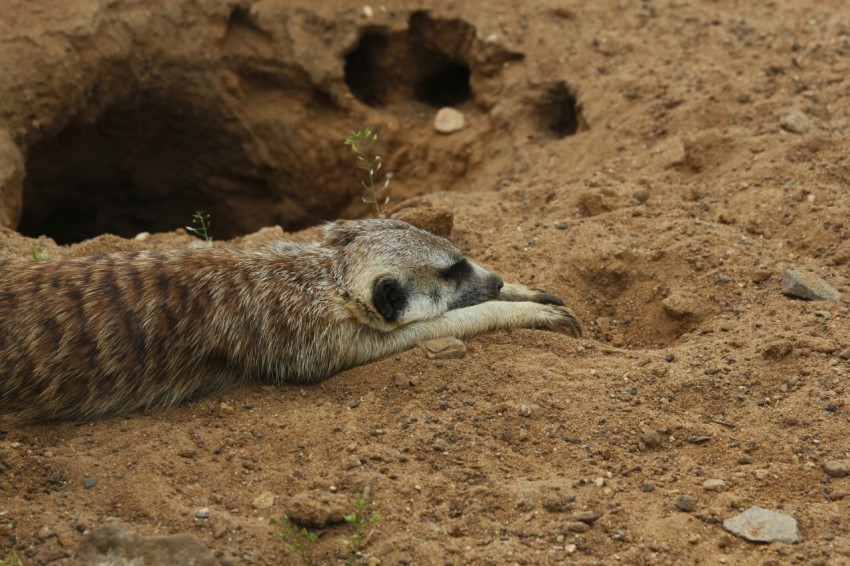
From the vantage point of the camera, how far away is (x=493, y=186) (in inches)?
262

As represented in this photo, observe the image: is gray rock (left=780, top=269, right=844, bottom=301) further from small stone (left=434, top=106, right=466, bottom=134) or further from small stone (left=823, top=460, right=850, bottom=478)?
small stone (left=434, top=106, right=466, bottom=134)

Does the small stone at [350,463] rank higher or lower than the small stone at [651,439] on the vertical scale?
lower

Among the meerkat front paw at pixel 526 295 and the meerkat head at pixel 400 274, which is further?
the meerkat front paw at pixel 526 295

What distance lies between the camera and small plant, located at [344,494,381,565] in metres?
3.05

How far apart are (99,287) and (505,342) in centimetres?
175

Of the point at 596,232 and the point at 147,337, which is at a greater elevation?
the point at 596,232

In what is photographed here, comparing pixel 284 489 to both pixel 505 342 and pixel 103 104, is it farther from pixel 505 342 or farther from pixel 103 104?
pixel 103 104

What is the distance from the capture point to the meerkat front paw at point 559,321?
14.8ft

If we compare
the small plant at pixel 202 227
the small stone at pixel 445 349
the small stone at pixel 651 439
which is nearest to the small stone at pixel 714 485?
the small stone at pixel 651 439

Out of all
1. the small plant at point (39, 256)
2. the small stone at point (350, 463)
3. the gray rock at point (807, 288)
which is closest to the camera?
the small stone at point (350, 463)

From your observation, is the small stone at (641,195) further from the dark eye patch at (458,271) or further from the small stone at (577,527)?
the small stone at (577,527)

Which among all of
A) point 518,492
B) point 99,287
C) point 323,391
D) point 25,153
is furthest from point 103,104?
point 518,492

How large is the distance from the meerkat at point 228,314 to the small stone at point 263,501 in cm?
95

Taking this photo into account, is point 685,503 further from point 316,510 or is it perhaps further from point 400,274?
point 400,274
